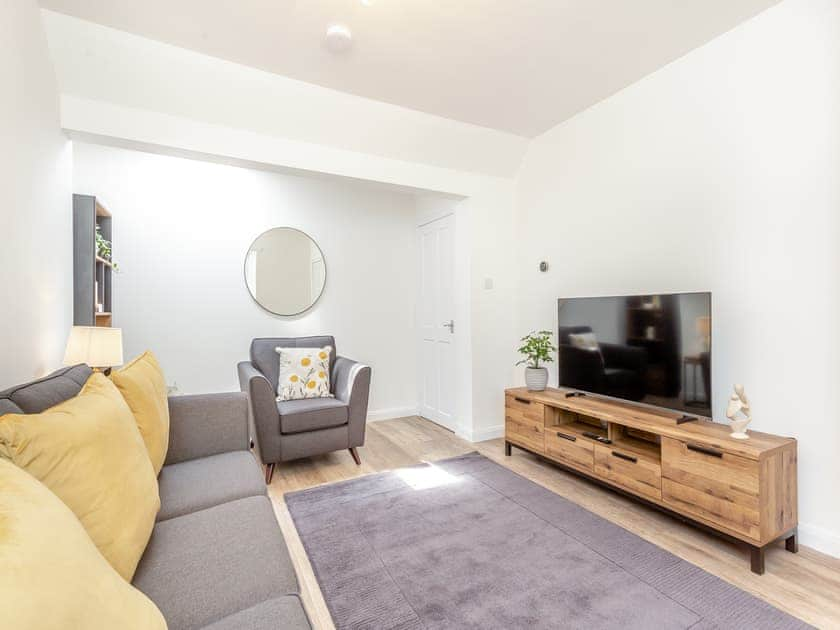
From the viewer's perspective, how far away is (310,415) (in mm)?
2945

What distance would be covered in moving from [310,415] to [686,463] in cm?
226

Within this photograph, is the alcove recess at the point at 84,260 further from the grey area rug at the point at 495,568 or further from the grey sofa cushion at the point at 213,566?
the grey sofa cushion at the point at 213,566

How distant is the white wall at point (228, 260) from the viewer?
338 centimetres

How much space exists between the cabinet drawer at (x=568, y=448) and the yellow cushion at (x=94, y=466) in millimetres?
2301

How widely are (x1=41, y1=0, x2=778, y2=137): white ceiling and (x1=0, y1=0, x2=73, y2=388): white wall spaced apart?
0.41 meters

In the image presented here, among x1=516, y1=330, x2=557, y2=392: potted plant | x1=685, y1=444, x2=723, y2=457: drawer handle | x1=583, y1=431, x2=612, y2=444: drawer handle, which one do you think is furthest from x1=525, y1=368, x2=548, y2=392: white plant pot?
x1=685, y1=444, x2=723, y2=457: drawer handle

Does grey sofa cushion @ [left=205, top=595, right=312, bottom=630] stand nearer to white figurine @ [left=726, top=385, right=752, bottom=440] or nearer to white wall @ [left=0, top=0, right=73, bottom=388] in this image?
white wall @ [left=0, top=0, right=73, bottom=388]

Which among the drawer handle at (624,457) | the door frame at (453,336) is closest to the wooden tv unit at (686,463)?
the drawer handle at (624,457)

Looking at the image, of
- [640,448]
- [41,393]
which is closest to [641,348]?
[640,448]

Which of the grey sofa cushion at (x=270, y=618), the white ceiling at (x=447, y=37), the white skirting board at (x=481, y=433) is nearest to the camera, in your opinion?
the grey sofa cushion at (x=270, y=618)

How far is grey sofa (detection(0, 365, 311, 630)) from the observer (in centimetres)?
97

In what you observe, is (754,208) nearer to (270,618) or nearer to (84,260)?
(270,618)

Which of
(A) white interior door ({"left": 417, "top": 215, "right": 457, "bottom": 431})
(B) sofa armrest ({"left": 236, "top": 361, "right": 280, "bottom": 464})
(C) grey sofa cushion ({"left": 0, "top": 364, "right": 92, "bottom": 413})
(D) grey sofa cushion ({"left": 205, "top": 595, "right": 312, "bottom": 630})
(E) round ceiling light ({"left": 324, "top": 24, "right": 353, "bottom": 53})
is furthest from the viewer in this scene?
(A) white interior door ({"left": 417, "top": 215, "right": 457, "bottom": 431})

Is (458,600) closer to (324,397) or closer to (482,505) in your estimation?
(482,505)
